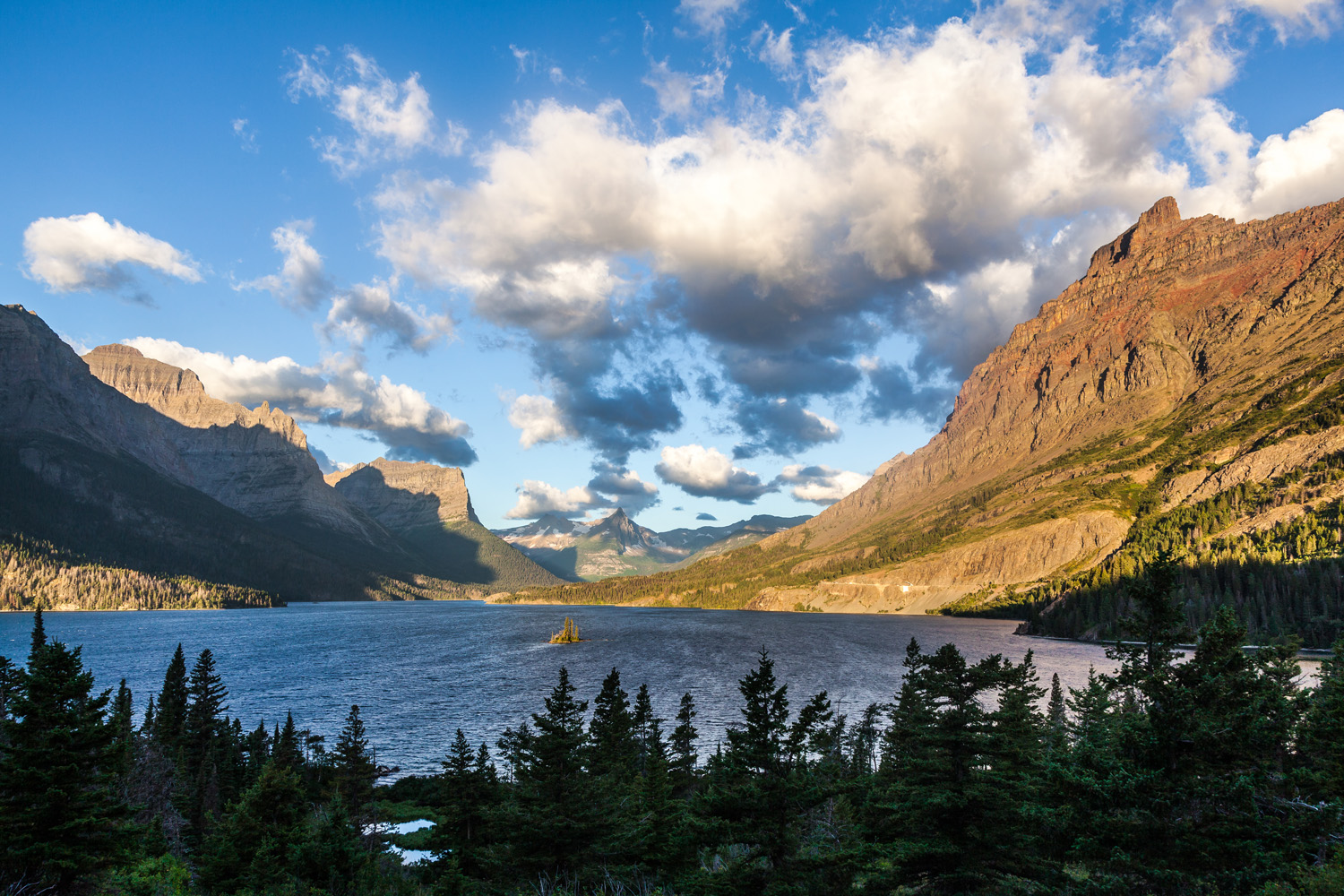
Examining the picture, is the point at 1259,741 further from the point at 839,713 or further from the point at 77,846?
the point at 839,713

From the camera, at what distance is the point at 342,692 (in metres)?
110

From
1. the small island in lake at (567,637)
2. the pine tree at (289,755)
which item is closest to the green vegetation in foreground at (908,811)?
the pine tree at (289,755)

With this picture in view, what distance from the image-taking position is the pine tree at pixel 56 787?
2173 centimetres

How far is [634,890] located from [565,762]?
617 cm

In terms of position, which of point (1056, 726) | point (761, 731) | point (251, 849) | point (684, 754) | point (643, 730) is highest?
point (761, 731)

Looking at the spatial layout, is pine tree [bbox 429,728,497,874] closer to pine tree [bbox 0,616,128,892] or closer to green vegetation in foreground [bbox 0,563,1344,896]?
green vegetation in foreground [bbox 0,563,1344,896]

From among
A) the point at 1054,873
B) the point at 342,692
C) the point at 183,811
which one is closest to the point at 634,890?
the point at 1054,873

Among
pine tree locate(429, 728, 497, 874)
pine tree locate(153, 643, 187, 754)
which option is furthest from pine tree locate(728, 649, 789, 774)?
pine tree locate(153, 643, 187, 754)

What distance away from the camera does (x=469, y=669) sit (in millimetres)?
135375

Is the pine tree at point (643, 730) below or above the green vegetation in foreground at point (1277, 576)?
below

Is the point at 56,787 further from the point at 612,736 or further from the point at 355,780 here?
the point at 612,736

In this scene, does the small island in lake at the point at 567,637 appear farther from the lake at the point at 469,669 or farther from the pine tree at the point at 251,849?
the pine tree at the point at 251,849

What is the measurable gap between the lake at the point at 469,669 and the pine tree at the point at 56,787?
52.5m

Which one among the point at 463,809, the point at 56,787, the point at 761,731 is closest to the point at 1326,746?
the point at 761,731
